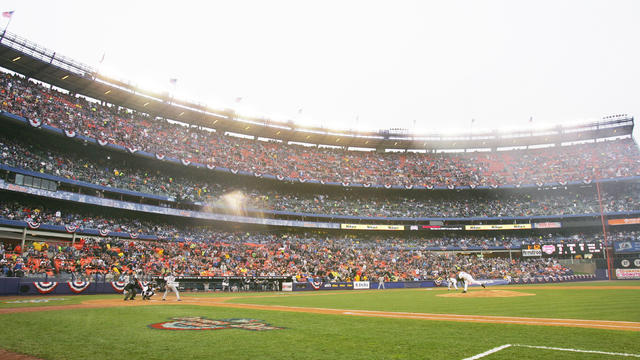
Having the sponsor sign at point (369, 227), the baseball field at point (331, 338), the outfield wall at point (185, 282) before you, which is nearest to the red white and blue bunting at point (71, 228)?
the outfield wall at point (185, 282)

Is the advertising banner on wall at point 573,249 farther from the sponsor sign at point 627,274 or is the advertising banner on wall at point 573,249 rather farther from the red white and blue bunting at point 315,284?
the red white and blue bunting at point 315,284

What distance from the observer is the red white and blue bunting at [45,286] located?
25.2m

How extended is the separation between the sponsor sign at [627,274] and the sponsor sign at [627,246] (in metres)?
2.30

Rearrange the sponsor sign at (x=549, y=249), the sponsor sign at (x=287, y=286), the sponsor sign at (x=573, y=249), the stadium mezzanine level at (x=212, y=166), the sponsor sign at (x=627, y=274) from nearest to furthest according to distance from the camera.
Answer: the stadium mezzanine level at (x=212, y=166) < the sponsor sign at (x=287, y=286) < the sponsor sign at (x=573, y=249) < the sponsor sign at (x=627, y=274) < the sponsor sign at (x=549, y=249)

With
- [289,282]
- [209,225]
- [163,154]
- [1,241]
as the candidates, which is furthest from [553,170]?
[1,241]

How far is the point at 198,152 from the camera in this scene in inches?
2052

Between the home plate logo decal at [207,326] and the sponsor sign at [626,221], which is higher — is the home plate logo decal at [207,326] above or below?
below

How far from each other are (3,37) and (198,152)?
75.1 ft

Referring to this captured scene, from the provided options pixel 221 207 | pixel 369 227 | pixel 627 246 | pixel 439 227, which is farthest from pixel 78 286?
pixel 627 246

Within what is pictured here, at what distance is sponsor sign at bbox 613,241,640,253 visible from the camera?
150 ft

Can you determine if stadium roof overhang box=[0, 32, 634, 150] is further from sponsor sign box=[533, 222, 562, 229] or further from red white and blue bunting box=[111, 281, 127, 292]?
red white and blue bunting box=[111, 281, 127, 292]

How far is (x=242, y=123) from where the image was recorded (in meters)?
58.7

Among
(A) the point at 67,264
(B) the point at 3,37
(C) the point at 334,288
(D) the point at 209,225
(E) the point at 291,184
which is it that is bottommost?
(C) the point at 334,288

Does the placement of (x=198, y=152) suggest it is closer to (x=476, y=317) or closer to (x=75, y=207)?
(x=75, y=207)
